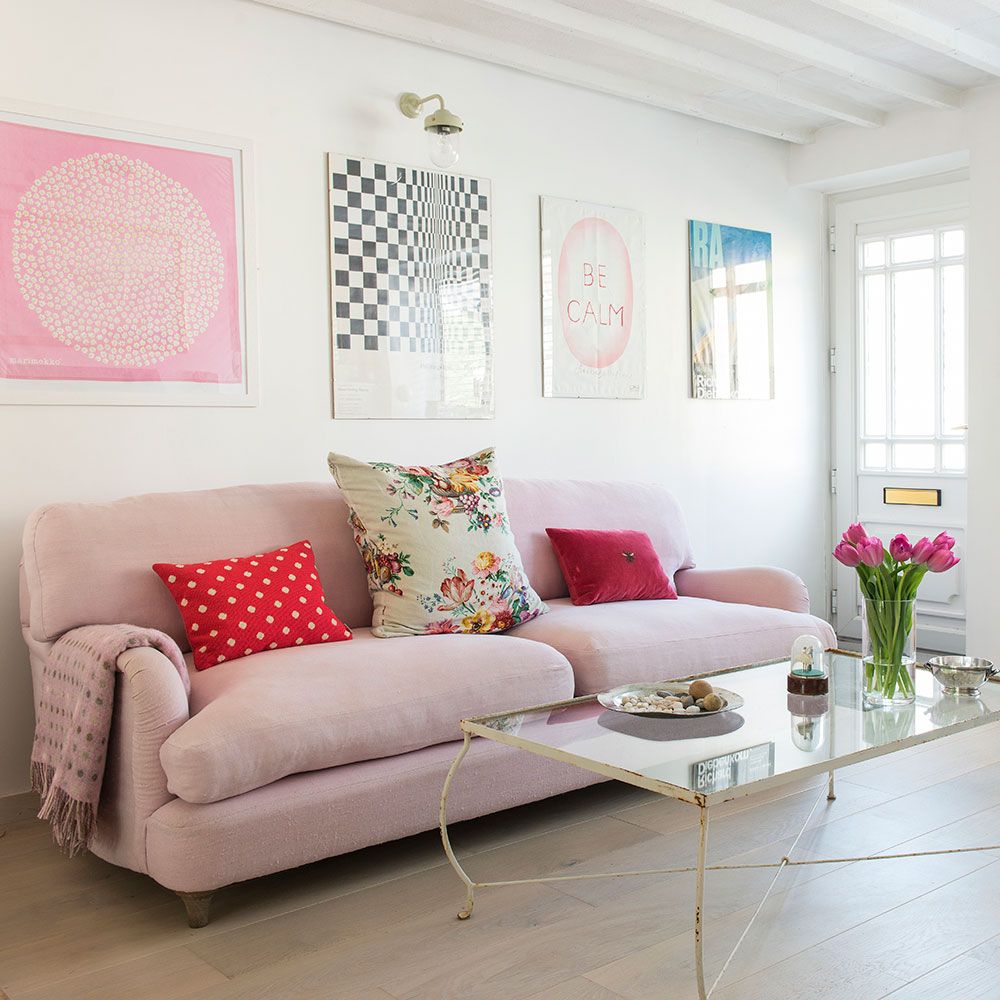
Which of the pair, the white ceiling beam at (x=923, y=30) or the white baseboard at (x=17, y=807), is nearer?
the white baseboard at (x=17, y=807)

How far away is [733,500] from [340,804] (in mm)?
2999

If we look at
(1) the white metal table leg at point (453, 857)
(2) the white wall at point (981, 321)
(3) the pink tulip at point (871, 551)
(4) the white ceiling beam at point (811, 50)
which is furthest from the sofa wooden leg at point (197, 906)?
(2) the white wall at point (981, 321)

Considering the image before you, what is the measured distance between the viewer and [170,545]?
2977mm

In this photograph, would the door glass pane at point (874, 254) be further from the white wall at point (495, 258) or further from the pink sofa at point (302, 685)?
the pink sofa at point (302, 685)

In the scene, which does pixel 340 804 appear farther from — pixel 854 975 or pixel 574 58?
pixel 574 58

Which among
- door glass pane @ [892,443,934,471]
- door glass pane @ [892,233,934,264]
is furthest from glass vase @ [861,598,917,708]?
door glass pane @ [892,233,934,264]

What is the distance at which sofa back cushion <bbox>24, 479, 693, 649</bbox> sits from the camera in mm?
2799

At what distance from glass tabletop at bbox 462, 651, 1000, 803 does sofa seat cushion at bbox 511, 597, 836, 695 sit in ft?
1.55

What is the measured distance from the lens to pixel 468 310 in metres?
4.07

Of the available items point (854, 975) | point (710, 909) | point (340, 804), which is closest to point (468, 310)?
point (340, 804)

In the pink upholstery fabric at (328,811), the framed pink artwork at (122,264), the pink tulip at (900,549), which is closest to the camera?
the pink upholstery fabric at (328,811)

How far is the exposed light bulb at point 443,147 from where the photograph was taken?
12.3ft

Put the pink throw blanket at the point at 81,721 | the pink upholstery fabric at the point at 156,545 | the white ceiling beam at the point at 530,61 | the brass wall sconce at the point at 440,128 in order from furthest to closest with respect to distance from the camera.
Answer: the brass wall sconce at the point at 440,128, the white ceiling beam at the point at 530,61, the pink upholstery fabric at the point at 156,545, the pink throw blanket at the point at 81,721

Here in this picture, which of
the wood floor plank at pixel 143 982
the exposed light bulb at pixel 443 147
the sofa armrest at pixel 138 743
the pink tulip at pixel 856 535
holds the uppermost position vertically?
the exposed light bulb at pixel 443 147
